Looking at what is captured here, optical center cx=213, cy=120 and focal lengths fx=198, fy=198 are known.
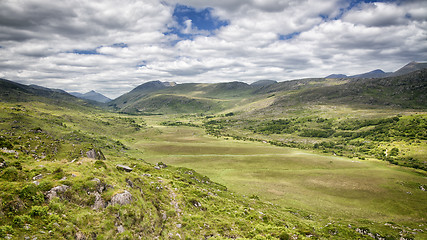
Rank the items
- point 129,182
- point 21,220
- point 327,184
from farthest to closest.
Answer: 1. point 327,184
2. point 129,182
3. point 21,220

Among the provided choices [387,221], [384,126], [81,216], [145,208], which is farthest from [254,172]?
[384,126]

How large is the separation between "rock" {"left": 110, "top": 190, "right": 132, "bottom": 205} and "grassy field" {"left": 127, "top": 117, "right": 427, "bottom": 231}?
153ft

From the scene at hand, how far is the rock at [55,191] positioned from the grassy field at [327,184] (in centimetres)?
5306

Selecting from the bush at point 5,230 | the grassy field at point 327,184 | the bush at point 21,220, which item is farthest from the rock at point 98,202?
the grassy field at point 327,184

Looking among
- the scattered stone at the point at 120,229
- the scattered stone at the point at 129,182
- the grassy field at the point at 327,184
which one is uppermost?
the scattered stone at the point at 129,182

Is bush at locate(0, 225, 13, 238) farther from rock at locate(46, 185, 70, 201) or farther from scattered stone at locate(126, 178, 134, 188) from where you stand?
scattered stone at locate(126, 178, 134, 188)

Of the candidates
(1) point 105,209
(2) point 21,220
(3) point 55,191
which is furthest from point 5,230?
(1) point 105,209

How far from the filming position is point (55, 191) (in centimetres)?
1869

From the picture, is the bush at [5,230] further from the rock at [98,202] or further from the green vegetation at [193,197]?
the rock at [98,202]

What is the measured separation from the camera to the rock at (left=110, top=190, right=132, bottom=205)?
21.4m

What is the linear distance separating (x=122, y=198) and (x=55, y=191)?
618cm

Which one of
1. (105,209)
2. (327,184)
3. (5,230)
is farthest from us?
(327,184)

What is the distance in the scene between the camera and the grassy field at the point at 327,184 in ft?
184

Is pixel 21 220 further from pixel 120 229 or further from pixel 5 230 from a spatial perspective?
pixel 120 229
